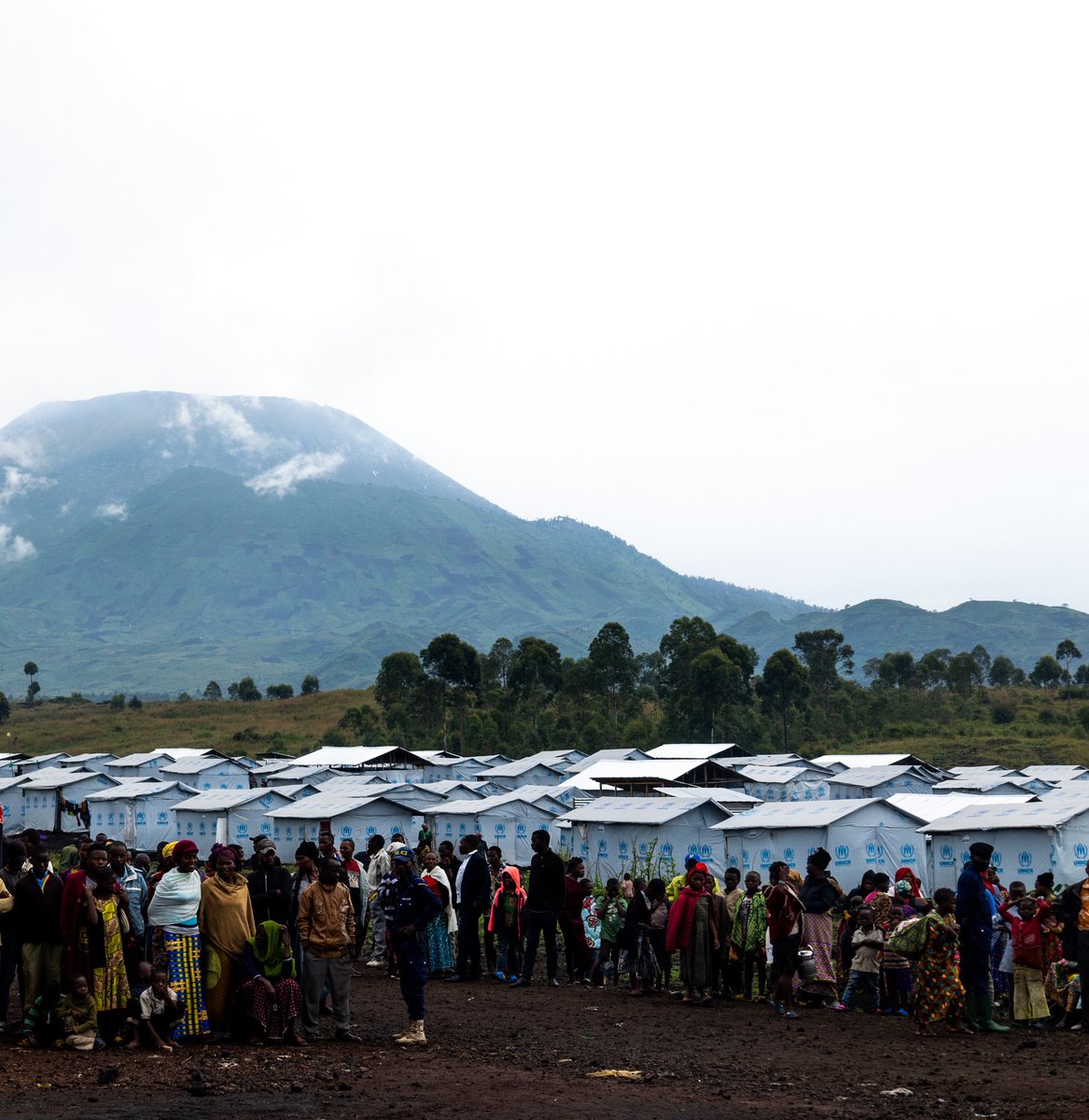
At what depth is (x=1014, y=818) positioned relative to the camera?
24.9 meters

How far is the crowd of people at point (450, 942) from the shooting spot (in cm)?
1026

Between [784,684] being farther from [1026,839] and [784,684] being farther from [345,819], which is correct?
[1026,839]

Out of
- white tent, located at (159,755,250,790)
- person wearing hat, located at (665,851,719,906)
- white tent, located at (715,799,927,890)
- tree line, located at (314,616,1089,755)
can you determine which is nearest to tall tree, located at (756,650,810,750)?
→ tree line, located at (314,616,1089,755)

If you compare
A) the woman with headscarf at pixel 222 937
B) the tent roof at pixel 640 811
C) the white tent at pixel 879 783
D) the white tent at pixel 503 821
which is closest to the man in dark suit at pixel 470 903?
the woman with headscarf at pixel 222 937

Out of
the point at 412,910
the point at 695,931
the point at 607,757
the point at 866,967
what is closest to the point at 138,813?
the point at 607,757

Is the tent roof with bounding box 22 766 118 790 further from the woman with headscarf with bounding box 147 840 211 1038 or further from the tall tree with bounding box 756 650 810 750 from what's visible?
the woman with headscarf with bounding box 147 840 211 1038

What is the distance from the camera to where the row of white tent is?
85.5ft

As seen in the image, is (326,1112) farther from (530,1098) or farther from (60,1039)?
(60,1039)

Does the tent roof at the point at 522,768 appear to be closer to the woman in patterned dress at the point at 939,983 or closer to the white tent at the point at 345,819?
the white tent at the point at 345,819

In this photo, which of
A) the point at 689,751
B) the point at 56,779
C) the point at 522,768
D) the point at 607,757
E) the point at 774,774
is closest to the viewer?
the point at 774,774

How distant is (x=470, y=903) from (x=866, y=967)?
4501 mm

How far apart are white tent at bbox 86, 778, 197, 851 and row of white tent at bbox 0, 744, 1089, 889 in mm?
62

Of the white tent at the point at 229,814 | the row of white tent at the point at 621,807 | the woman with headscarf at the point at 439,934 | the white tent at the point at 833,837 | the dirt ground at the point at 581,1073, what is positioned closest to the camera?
the dirt ground at the point at 581,1073

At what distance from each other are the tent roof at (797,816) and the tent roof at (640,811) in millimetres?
746
